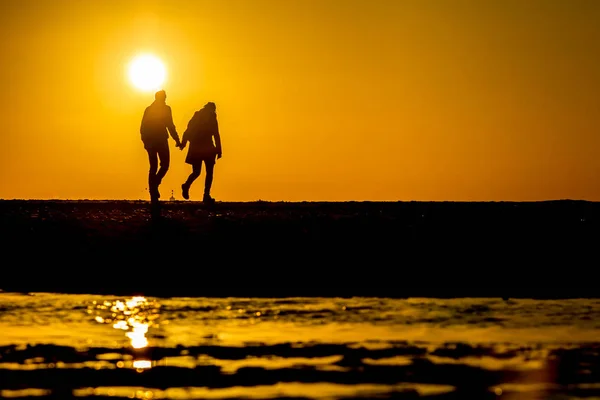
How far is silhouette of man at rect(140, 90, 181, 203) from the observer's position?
28.0 meters

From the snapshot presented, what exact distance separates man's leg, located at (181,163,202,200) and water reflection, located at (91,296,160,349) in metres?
12.9

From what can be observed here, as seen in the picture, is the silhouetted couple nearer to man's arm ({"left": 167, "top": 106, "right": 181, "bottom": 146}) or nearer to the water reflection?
man's arm ({"left": 167, "top": 106, "right": 181, "bottom": 146})

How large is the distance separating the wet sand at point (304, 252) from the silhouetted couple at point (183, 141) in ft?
4.58

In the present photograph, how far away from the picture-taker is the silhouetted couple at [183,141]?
2809 cm

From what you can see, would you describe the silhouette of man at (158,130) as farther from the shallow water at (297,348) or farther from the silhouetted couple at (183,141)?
the shallow water at (297,348)

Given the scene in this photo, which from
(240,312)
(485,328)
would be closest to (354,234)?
(240,312)

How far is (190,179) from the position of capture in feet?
102

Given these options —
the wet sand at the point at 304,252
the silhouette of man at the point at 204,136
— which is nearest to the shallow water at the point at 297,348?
the wet sand at the point at 304,252

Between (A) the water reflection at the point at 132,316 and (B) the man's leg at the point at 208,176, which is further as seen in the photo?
(B) the man's leg at the point at 208,176

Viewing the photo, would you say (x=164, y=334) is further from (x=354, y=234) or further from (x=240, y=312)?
(x=354, y=234)

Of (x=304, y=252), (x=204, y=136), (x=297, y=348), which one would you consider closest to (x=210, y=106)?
(x=204, y=136)

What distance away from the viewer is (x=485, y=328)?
14352mm

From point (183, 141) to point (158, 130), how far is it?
4.78ft

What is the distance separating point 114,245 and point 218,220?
11.5 feet
